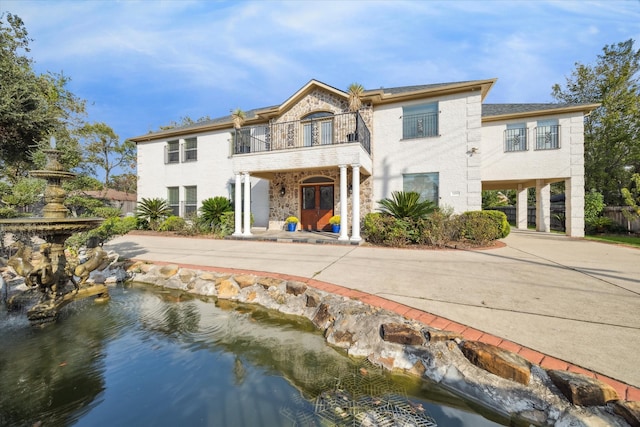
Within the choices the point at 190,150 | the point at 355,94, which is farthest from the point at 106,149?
the point at 355,94

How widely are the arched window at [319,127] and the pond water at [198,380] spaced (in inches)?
383

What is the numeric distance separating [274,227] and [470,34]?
11.3 m

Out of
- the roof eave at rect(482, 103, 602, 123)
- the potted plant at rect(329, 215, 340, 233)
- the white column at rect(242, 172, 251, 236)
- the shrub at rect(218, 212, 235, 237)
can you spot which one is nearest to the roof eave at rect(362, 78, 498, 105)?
the roof eave at rect(482, 103, 602, 123)

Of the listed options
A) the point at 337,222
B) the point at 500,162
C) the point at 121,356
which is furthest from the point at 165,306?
the point at 500,162

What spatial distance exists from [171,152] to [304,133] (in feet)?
29.6

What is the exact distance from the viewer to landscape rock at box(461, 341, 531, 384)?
2.03 meters

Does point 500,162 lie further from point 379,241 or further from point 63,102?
point 63,102

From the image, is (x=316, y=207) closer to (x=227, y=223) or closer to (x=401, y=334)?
(x=227, y=223)

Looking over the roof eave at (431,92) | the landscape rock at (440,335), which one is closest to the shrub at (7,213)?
the landscape rock at (440,335)

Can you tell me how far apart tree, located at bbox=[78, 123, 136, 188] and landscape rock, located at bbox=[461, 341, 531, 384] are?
97.4 ft

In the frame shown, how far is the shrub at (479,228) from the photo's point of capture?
8.31 metres

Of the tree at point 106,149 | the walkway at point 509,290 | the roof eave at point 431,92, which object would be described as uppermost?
the tree at point 106,149

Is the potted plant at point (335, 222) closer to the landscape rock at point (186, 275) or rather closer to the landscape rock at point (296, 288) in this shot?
the landscape rock at point (186, 275)

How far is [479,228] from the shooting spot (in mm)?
8328
